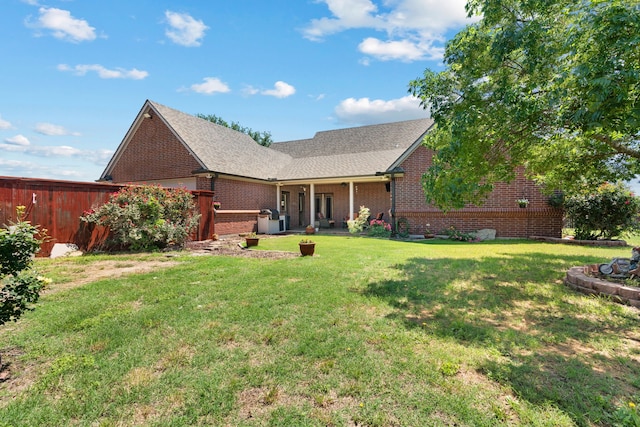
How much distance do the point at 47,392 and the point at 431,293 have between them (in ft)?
16.6

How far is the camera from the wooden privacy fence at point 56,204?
757cm

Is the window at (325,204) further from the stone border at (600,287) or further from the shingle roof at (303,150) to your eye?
the stone border at (600,287)

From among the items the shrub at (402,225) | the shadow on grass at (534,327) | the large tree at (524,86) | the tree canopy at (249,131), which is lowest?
the shadow on grass at (534,327)

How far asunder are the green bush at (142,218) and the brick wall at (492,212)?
402 inches

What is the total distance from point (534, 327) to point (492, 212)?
11.4 metres

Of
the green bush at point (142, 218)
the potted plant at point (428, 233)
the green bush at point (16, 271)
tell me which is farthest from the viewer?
the potted plant at point (428, 233)

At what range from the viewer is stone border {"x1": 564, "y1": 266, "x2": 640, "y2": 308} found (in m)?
4.58

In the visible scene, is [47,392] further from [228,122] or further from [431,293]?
[228,122]

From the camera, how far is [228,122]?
45.5 m

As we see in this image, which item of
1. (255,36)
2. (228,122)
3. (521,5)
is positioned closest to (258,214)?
(255,36)

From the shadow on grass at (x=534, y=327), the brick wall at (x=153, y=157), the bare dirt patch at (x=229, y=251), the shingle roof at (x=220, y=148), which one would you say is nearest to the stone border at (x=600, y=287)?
the shadow on grass at (x=534, y=327)

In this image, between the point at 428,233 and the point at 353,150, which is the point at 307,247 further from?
the point at 353,150

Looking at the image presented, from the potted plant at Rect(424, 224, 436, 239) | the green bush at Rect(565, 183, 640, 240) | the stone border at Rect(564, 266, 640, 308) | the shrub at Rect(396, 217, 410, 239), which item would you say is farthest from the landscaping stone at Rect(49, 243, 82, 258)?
the green bush at Rect(565, 183, 640, 240)

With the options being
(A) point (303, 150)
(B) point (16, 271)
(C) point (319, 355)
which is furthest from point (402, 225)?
(B) point (16, 271)
